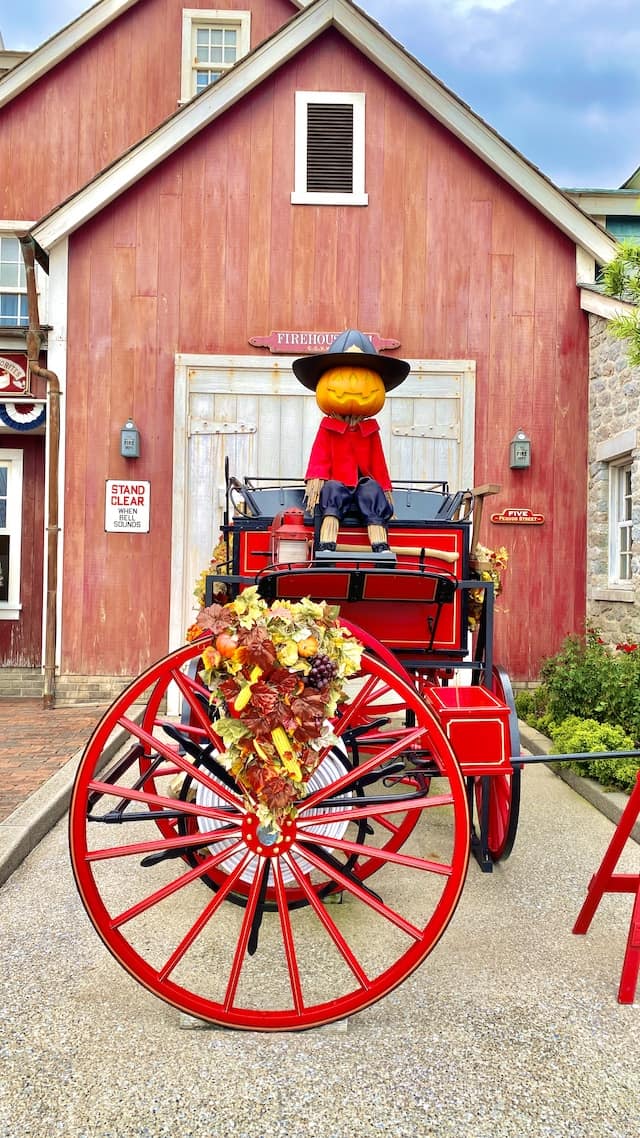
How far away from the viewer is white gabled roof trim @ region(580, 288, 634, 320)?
6449mm

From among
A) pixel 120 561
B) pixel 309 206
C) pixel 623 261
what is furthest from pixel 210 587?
pixel 309 206

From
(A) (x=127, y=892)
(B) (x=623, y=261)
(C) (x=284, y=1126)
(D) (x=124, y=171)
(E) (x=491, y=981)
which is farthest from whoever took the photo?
(D) (x=124, y=171)

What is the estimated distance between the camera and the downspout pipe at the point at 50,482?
6.74 metres

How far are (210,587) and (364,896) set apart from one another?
5.37 ft

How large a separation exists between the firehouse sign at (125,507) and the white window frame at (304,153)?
300 centimetres

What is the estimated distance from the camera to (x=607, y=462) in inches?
265

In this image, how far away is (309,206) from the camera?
698cm

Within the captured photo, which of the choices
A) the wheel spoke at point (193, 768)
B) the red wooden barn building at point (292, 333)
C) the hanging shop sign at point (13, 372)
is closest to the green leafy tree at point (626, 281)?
the red wooden barn building at point (292, 333)

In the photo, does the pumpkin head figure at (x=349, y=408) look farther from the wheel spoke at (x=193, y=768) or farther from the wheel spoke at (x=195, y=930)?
the wheel spoke at (x=195, y=930)

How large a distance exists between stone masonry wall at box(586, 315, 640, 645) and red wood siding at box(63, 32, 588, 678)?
0.16 metres

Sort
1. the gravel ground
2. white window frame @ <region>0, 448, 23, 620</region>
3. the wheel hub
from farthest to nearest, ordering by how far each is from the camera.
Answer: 1. white window frame @ <region>0, 448, 23, 620</region>
2. the wheel hub
3. the gravel ground

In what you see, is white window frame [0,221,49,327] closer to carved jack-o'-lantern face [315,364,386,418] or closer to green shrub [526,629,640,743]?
carved jack-o'-lantern face [315,364,386,418]

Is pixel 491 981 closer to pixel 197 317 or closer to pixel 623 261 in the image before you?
pixel 623 261

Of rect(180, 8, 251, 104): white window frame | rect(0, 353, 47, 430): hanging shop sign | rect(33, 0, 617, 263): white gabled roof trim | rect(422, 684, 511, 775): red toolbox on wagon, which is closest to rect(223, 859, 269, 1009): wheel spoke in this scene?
rect(422, 684, 511, 775): red toolbox on wagon
